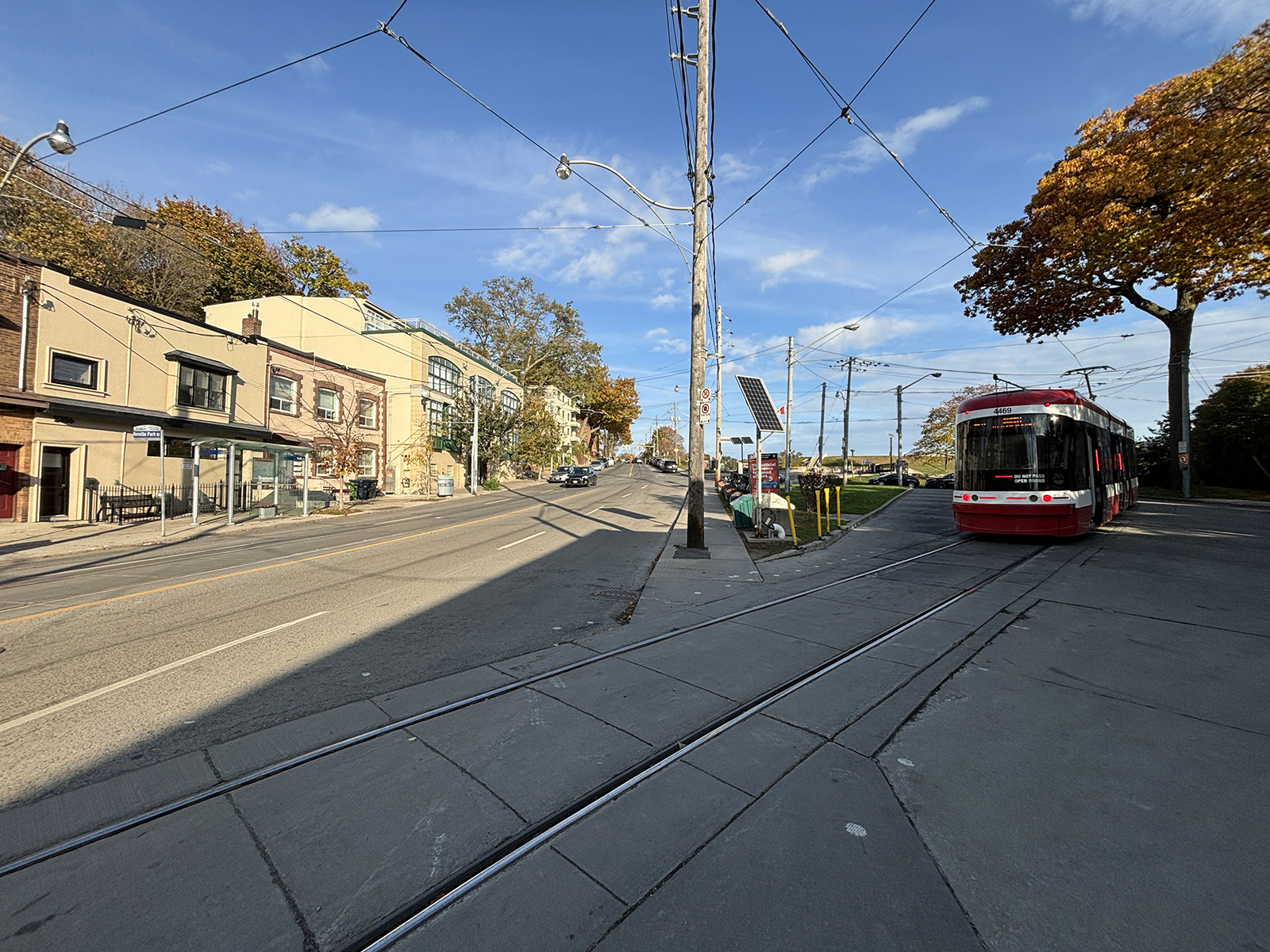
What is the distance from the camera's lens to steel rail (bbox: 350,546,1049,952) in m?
2.22

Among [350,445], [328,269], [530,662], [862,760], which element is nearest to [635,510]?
[350,445]

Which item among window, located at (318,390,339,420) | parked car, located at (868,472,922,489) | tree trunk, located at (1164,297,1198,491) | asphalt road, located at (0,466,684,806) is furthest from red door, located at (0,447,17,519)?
parked car, located at (868,472,922,489)

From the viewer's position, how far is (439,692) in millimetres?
4594

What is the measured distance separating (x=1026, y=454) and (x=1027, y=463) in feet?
0.70

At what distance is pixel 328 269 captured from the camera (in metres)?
45.4

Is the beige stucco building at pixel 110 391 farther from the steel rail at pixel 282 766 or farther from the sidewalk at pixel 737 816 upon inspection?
the sidewalk at pixel 737 816

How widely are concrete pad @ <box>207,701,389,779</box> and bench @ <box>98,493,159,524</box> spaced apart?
21.3 m

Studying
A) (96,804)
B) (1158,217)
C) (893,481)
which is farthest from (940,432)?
(96,804)

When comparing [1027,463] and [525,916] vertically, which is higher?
[1027,463]

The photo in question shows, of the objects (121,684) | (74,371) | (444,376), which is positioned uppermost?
(444,376)

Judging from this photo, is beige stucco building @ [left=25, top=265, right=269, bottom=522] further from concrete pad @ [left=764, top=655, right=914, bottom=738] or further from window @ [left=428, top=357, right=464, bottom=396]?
concrete pad @ [left=764, top=655, right=914, bottom=738]

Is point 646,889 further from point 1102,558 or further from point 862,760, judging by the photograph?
point 1102,558

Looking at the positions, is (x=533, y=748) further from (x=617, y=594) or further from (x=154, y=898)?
(x=617, y=594)

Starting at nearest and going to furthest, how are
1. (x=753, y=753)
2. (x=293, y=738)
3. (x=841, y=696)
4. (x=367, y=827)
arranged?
(x=367, y=827) → (x=753, y=753) → (x=293, y=738) → (x=841, y=696)
